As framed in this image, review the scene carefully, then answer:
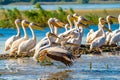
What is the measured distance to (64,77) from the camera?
1376 cm

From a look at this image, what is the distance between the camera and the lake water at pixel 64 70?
13.7m

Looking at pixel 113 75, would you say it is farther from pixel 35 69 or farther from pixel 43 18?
pixel 43 18

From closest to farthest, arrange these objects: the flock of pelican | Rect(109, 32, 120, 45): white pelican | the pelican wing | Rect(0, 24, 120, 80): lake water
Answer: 1. Rect(0, 24, 120, 80): lake water
2. the pelican wing
3. the flock of pelican
4. Rect(109, 32, 120, 45): white pelican

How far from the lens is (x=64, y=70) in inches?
586

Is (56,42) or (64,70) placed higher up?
(56,42)

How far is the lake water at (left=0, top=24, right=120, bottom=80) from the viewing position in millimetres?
13688

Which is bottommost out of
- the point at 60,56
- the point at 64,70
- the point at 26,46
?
the point at 64,70

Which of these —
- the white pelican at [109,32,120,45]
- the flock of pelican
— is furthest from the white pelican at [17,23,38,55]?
the white pelican at [109,32,120,45]

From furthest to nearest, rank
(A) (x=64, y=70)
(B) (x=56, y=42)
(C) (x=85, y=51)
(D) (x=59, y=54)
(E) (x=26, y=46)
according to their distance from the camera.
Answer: (C) (x=85, y=51) → (E) (x=26, y=46) → (B) (x=56, y=42) → (A) (x=64, y=70) → (D) (x=59, y=54)

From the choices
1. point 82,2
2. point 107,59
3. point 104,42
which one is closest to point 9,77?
point 107,59

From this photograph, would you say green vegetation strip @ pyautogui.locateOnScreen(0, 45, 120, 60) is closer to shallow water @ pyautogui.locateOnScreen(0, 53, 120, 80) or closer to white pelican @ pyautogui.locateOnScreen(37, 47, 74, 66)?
shallow water @ pyautogui.locateOnScreen(0, 53, 120, 80)

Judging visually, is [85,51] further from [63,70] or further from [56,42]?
[63,70]

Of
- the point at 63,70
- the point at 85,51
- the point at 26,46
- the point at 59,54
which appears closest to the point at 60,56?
the point at 59,54

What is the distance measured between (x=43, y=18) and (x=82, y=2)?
56.6 m
